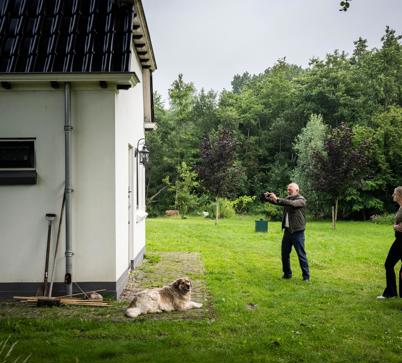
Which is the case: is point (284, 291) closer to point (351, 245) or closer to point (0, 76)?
point (0, 76)

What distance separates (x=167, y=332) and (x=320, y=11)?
5430 mm

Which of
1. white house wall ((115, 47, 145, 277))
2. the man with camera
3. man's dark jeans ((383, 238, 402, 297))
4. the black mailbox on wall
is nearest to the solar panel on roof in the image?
white house wall ((115, 47, 145, 277))

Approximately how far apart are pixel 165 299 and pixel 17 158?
10.9ft

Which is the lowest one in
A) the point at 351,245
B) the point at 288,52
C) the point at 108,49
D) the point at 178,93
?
the point at 351,245

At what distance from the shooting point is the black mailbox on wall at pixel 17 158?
769 cm

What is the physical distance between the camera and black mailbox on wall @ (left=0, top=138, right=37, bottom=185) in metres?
7.69

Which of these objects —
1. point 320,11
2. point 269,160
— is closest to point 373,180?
point 269,160

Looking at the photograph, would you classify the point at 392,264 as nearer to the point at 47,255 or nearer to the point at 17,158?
the point at 47,255

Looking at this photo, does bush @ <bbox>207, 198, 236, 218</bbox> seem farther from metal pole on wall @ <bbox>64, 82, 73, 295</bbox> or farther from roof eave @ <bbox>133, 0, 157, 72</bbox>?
metal pole on wall @ <bbox>64, 82, 73, 295</bbox>

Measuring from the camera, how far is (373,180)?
31703 mm

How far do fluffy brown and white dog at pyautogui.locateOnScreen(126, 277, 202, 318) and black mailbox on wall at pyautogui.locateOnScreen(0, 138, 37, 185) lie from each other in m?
2.62

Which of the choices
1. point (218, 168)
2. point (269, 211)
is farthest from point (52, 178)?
point (269, 211)

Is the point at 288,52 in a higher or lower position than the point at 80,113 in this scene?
higher

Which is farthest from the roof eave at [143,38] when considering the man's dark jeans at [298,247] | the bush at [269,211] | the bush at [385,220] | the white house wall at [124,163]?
the bush at [269,211]
